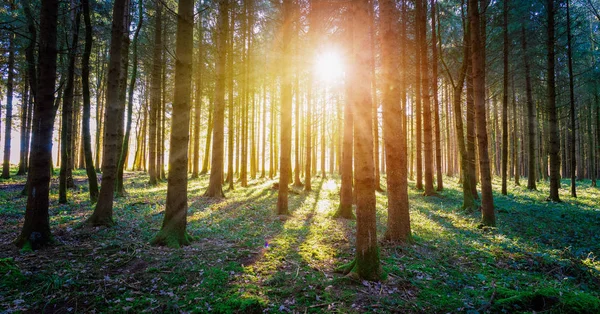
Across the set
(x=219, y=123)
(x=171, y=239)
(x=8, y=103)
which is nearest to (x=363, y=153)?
(x=171, y=239)

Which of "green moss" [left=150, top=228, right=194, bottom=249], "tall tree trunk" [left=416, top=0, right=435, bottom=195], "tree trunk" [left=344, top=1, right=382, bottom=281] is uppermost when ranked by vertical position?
"tall tree trunk" [left=416, top=0, right=435, bottom=195]

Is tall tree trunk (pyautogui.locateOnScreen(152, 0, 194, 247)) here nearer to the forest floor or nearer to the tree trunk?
the forest floor

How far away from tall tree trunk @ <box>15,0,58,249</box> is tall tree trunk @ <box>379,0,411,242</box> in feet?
23.9

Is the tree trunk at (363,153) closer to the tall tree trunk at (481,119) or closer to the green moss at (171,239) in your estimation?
the green moss at (171,239)

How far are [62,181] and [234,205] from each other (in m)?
7.04

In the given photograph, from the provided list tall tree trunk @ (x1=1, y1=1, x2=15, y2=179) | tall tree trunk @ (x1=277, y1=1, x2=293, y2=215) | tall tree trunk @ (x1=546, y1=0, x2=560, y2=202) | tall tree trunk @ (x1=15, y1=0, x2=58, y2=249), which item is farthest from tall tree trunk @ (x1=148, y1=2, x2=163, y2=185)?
tall tree trunk @ (x1=546, y1=0, x2=560, y2=202)

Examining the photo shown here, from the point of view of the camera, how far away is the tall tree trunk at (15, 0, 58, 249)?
17.9 ft

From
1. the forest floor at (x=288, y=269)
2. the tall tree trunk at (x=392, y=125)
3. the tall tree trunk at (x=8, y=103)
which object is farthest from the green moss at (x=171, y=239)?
the tall tree trunk at (x=8, y=103)

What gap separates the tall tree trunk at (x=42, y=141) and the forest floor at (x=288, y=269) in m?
0.44

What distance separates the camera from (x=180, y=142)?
241 inches

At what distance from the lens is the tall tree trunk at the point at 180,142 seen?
6105 mm

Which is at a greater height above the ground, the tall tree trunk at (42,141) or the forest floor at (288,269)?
the tall tree trunk at (42,141)

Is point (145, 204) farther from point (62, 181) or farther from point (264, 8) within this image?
point (264, 8)

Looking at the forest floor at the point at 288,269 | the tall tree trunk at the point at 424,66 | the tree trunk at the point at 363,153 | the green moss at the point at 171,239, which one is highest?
the tall tree trunk at the point at 424,66
